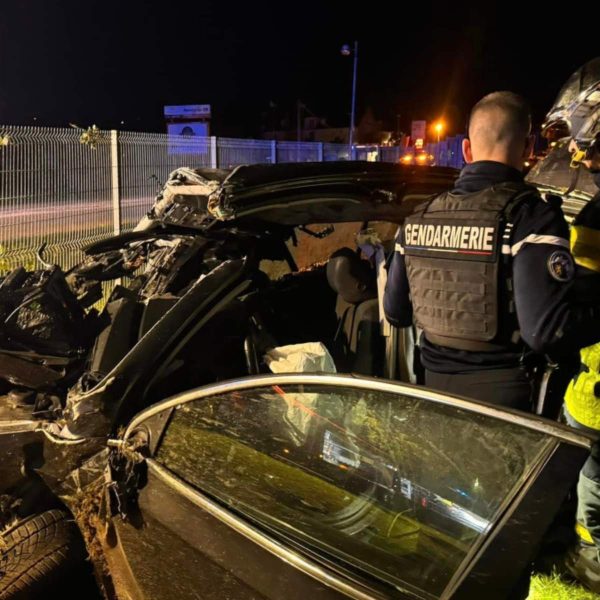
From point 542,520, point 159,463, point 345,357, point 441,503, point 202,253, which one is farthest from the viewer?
point 345,357

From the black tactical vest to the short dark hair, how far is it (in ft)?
0.64

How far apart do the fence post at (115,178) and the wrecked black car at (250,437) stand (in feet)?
16.4


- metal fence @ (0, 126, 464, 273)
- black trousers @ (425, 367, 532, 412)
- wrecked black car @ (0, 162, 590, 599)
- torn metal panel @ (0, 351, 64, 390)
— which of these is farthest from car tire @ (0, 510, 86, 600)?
metal fence @ (0, 126, 464, 273)

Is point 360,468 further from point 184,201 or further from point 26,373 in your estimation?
point 184,201

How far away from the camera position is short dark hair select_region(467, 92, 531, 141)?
1946 millimetres

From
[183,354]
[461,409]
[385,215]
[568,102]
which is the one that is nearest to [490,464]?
[461,409]

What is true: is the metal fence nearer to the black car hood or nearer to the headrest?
the black car hood

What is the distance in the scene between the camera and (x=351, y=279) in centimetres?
315

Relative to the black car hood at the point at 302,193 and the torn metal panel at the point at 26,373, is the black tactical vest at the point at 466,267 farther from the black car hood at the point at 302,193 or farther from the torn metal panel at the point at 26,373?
the torn metal panel at the point at 26,373

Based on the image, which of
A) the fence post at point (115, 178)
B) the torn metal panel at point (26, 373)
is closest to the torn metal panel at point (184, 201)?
the torn metal panel at point (26, 373)

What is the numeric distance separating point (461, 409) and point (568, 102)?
2.33 metres

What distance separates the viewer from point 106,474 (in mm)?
2025

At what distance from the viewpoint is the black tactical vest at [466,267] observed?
1.83 metres

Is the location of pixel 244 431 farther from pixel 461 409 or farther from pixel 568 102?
pixel 568 102
